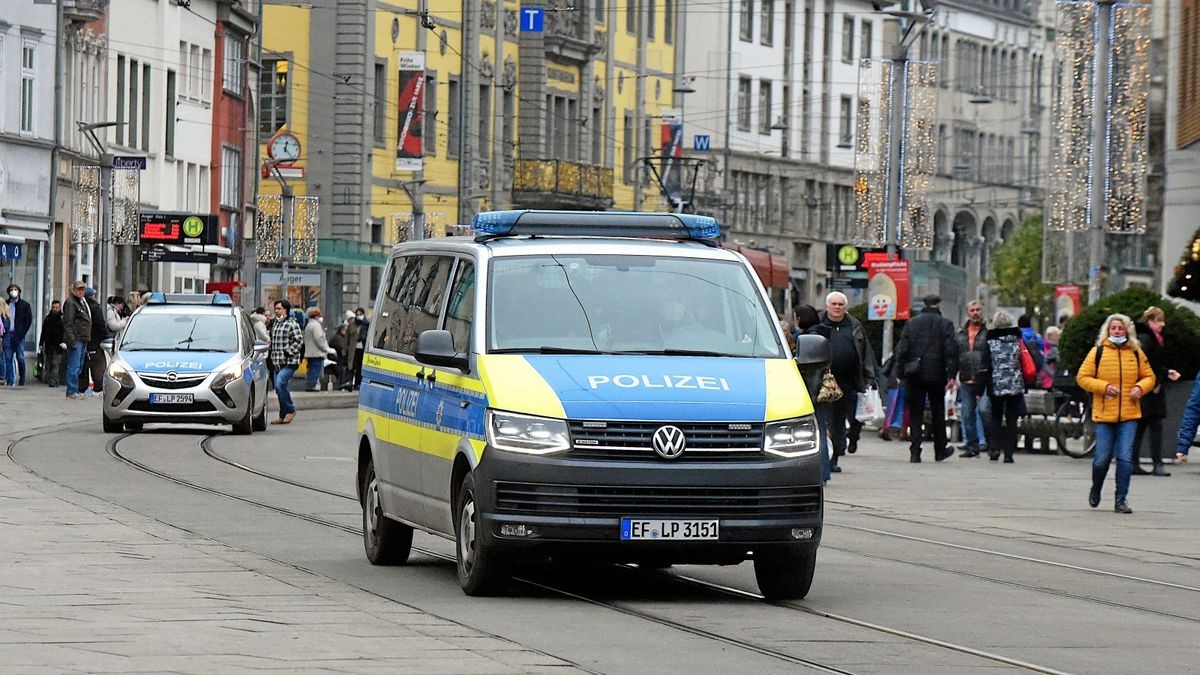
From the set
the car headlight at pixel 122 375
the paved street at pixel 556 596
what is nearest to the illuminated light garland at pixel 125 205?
the car headlight at pixel 122 375

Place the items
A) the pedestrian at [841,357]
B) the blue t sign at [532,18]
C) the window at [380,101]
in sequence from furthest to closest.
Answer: the blue t sign at [532,18] < the window at [380,101] < the pedestrian at [841,357]

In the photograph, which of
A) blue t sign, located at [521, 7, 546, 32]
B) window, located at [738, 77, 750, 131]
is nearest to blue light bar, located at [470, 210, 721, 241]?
blue t sign, located at [521, 7, 546, 32]

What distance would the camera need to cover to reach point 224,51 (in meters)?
75.4

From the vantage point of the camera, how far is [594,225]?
15.5 m

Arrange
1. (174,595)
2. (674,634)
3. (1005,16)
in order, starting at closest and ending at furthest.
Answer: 1. (674,634)
2. (174,595)
3. (1005,16)

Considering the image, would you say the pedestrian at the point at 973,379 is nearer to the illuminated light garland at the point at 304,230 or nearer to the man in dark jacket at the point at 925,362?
the man in dark jacket at the point at 925,362

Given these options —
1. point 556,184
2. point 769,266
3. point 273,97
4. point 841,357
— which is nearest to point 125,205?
point 769,266

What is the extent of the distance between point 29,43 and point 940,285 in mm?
21304

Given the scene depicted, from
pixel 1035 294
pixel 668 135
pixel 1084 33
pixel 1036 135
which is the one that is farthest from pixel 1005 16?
pixel 1084 33

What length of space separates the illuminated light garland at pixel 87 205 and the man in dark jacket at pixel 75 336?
33.1 ft

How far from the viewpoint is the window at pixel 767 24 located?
10969 cm

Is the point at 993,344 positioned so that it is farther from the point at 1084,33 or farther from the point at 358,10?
the point at 358,10

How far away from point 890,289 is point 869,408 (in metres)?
6.67

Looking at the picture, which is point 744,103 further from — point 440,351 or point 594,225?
point 440,351
